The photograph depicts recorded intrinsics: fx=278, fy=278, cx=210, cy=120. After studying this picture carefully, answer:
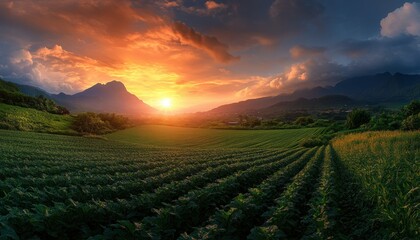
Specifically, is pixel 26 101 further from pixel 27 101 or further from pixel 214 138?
pixel 214 138

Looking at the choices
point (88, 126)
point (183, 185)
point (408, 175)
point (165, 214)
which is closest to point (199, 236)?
point (165, 214)

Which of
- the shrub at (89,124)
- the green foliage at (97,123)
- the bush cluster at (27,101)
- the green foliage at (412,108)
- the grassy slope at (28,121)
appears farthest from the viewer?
the green foliage at (97,123)

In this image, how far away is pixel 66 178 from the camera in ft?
47.4

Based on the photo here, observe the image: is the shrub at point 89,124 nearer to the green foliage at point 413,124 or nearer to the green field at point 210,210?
the green field at point 210,210

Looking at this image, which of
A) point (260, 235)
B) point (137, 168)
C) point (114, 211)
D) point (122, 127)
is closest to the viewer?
point (260, 235)

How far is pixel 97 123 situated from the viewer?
103375mm

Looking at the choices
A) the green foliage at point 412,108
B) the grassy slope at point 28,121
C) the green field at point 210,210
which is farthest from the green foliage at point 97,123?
the green foliage at point 412,108

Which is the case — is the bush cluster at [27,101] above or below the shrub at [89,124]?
above

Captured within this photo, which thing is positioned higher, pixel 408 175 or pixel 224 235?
pixel 408 175

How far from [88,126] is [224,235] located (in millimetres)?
101850

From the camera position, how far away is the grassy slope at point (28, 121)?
226 ft

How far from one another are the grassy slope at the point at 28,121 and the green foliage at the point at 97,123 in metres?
4.22

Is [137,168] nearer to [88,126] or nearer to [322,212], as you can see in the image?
[322,212]

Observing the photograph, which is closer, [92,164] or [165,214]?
[165,214]
